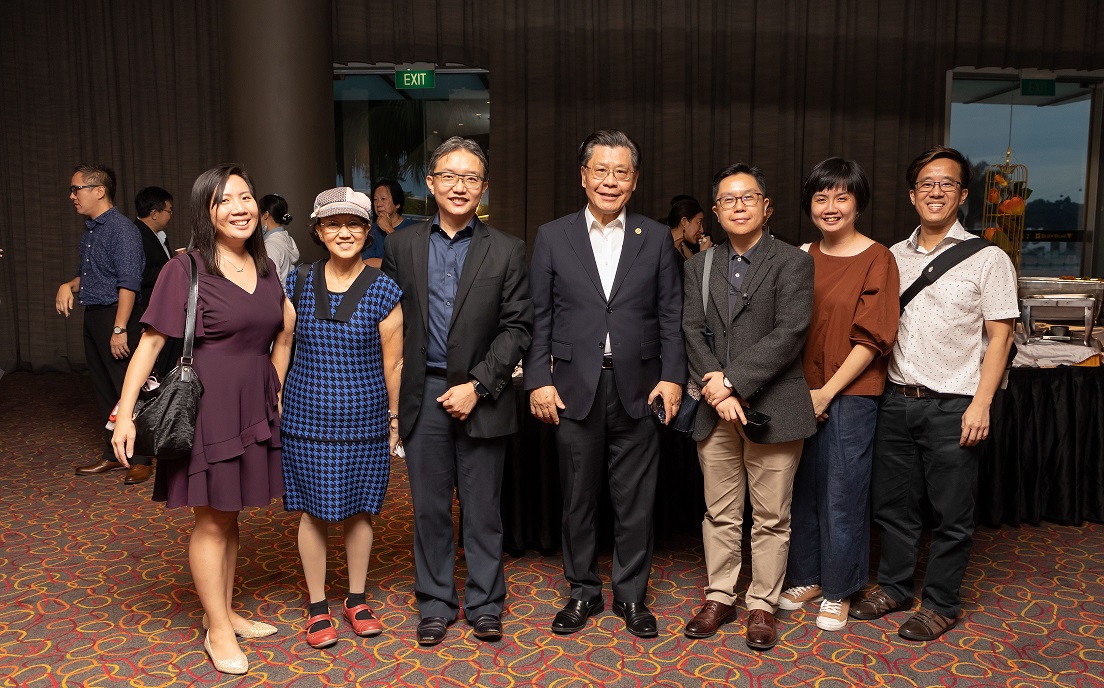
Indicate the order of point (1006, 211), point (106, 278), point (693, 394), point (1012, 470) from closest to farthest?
point (693, 394)
point (1012, 470)
point (106, 278)
point (1006, 211)

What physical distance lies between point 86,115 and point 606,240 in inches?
291

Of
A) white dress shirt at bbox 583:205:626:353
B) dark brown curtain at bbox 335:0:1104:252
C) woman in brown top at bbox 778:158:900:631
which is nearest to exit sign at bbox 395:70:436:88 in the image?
dark brown curtain at bbox 335:0:1104:252

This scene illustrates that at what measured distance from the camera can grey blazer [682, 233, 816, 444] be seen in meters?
2.63

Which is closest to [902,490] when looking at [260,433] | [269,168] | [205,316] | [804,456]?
[804,456]

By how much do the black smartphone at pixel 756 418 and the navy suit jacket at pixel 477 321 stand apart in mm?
759

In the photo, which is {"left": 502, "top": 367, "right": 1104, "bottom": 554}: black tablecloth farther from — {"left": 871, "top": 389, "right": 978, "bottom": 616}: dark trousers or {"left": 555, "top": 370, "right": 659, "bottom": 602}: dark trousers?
{"left": 871, "top": 389, "right": 978, "bottom": 616}: dark trousers

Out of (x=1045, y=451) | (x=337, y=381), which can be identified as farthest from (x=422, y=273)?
(x=1045, y=451)

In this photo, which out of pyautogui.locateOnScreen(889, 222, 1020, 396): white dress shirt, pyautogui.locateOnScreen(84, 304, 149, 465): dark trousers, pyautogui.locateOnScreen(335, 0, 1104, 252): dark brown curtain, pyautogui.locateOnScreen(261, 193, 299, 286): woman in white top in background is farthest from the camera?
pyautogui.locateOnScreen(335, 0, 1104, 252): dark brown curtain

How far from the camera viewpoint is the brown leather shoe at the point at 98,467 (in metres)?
4.88

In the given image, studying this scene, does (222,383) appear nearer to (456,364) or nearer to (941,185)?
(456,364)

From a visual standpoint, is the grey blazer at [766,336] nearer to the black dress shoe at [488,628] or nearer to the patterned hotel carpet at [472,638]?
the patterned hotel carpet at [472,638]

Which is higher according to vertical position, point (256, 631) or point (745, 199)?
point (745, 199)

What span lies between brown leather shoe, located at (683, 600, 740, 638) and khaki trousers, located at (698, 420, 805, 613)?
3cm

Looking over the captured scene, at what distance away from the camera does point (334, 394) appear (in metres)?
2.63
